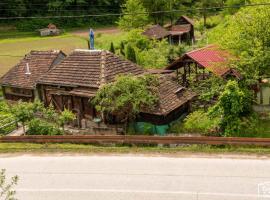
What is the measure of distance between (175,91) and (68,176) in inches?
489

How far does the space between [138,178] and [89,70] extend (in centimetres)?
1281

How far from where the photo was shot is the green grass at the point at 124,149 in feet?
66.2

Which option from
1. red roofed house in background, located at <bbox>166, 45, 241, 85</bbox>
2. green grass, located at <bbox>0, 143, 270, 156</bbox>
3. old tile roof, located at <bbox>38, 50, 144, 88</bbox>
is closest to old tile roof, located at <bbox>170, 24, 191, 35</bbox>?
red roofed house in background, located at <bbox>166, 45, 241, 85</bbox>

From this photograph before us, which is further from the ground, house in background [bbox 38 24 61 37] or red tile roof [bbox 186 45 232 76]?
red tile roof [bbox 186 45 232 76]

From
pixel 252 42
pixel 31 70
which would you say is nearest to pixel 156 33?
pixel 31 70

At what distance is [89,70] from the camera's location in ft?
93.7

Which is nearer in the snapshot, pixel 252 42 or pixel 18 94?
pixel 252 42

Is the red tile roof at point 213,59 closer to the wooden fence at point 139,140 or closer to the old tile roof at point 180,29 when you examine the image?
the wooden fence at point 139,140

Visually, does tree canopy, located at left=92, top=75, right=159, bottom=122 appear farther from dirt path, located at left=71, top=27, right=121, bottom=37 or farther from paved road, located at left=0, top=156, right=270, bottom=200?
dirt path, located at left=71, top=27, right=121, bottom=37

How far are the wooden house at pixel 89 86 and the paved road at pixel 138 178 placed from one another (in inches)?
280

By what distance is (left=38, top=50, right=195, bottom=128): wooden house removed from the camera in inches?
1063

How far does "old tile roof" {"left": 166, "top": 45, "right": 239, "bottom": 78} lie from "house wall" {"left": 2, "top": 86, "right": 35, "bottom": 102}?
500 inches

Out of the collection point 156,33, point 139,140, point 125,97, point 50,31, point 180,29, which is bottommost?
point 50,31

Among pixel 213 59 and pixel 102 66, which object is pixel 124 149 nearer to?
pixel 102 66
